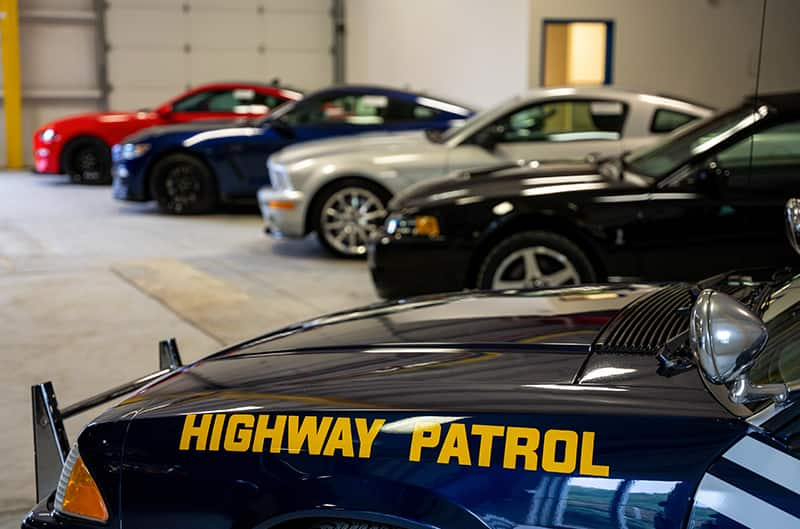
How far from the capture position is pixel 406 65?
51.2ft

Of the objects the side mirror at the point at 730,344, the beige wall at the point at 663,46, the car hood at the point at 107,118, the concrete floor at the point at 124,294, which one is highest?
the beige wall at the point at 663,46

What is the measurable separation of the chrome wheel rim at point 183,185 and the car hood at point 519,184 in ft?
17.6

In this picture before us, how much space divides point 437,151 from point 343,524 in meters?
6.61

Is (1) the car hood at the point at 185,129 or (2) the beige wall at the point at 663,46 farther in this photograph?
(2) the beige wall at the point at 663,46

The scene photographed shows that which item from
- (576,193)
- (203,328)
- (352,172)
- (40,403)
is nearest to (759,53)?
(576,193)

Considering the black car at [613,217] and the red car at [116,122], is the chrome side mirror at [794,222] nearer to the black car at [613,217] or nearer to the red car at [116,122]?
the black car at [613,217]

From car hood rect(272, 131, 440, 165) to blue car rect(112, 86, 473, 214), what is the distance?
170cm

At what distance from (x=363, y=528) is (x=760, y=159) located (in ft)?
12.9

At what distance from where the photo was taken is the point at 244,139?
11.0 metres

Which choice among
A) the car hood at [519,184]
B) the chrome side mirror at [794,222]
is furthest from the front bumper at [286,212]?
the chrome side mirror at [794,222]

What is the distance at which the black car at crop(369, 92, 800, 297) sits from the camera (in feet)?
17.8

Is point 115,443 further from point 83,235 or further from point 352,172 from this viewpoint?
point 83,235

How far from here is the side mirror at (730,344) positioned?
5.69ft

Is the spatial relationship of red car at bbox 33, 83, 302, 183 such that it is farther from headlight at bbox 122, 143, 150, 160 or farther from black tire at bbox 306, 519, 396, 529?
black tire at bbox 306, 519, 396, 529
